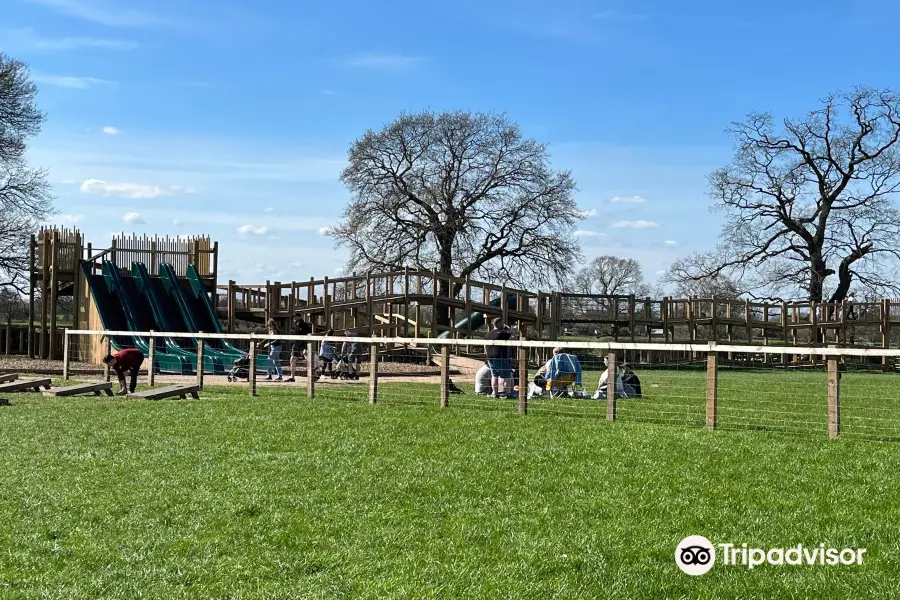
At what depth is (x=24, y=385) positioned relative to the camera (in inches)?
647

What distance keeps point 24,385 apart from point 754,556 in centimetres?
1418

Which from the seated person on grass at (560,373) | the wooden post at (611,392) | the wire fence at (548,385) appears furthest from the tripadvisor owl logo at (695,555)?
the seated person on grass at (560,373)

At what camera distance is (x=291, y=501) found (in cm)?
703

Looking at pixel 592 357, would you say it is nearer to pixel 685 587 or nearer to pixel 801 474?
pixel 801 474

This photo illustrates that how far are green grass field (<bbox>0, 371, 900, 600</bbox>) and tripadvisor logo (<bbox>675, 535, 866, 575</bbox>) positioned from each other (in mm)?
92

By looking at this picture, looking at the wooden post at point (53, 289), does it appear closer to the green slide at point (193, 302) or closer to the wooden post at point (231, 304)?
the green slide at point (193, 302)

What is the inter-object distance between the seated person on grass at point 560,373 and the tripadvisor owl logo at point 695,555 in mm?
10419

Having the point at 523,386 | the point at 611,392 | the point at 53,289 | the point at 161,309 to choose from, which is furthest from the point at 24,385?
the point at 53,289

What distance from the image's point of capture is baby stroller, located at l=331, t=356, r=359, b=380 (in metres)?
20.6

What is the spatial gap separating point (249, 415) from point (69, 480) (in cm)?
474

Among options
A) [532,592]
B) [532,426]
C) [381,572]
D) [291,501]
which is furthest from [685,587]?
[532,426]

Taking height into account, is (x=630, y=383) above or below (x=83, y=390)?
Result: above

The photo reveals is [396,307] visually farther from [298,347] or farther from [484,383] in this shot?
[484,383]

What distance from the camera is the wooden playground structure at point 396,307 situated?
99.5 feet
